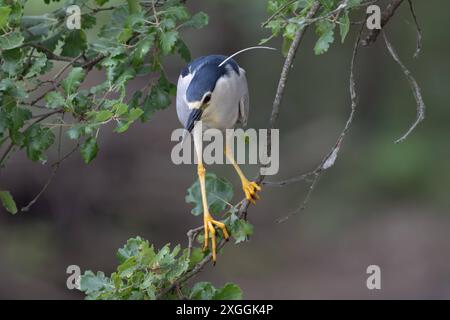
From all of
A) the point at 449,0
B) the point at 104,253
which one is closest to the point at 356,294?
the point at 104,253

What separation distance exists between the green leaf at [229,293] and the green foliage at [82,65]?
741mm

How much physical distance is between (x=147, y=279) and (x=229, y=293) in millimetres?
369

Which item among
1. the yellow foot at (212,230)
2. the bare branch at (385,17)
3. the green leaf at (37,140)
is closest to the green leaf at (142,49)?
the green leaf at (37,140)

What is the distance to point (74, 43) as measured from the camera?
370 cm

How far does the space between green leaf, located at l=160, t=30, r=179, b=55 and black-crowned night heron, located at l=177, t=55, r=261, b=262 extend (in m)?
0.24

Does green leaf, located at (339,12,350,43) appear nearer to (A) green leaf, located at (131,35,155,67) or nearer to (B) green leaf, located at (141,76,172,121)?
(A) green leaf, located at (131,35,155,67)

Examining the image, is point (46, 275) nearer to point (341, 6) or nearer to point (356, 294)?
point (356, 294)

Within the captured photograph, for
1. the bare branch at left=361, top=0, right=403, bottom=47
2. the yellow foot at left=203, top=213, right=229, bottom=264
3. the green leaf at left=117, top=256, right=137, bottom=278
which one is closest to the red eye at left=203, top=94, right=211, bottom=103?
the yellow foot at left=203, top=213, right=229, bottom=264

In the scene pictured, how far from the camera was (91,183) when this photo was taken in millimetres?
8906

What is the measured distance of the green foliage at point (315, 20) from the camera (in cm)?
310

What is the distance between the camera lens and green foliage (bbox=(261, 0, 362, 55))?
3100 mm

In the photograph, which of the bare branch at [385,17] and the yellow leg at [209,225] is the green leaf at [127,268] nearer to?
the yellow leg at [209,225]

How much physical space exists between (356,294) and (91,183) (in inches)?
121

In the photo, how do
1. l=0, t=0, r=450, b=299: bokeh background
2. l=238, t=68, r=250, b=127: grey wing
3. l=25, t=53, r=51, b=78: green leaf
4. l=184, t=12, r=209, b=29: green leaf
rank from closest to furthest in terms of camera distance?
l=25, t=53, r=51, b=78: green leaf < l=184, t=12, r=209, b=29: green leaf < l=238, t=68, r=250, b=127: grey wing < l=0, t=0, r=450, b=299: bokeh background
